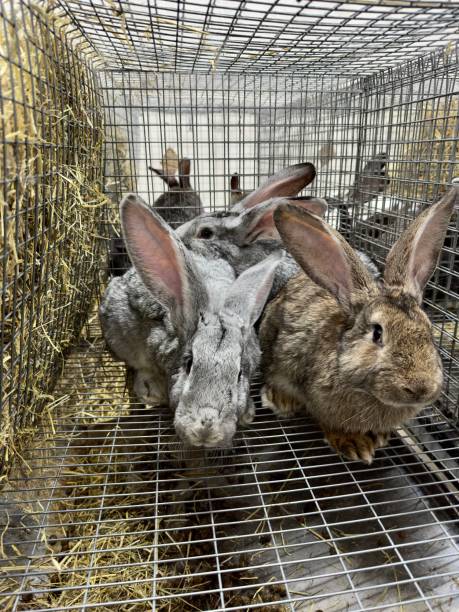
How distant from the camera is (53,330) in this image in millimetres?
2400

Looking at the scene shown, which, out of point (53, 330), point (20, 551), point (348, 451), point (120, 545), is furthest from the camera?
point (53, 330)

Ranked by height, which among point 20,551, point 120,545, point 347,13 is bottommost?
point 120,545

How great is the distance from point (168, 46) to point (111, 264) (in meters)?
1.83

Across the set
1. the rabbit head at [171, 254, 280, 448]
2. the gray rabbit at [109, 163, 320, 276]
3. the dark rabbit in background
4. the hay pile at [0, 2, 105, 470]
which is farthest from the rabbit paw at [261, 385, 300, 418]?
the dark rabbit in background

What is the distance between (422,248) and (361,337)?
1.84ft

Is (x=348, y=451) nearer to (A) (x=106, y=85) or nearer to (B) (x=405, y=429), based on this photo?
(B) (x=405, y=429)

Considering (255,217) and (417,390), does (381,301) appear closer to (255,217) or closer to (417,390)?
(417,390)

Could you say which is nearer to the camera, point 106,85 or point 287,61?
point 287,61

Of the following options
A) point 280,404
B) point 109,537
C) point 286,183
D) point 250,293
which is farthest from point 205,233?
point 109,537

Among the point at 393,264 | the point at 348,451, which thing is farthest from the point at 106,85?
the point at 348,451

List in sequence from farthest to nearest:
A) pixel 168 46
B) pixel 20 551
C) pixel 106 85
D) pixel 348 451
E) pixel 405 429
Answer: pixel 106 85 < pixel 168 46 < pixel 405 429 < pixel 348 451 < pixel 20 551

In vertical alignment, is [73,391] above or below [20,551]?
above

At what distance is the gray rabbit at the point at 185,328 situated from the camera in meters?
1.87

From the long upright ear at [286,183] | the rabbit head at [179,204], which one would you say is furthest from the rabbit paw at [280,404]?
the rabbit head at [179,204]
